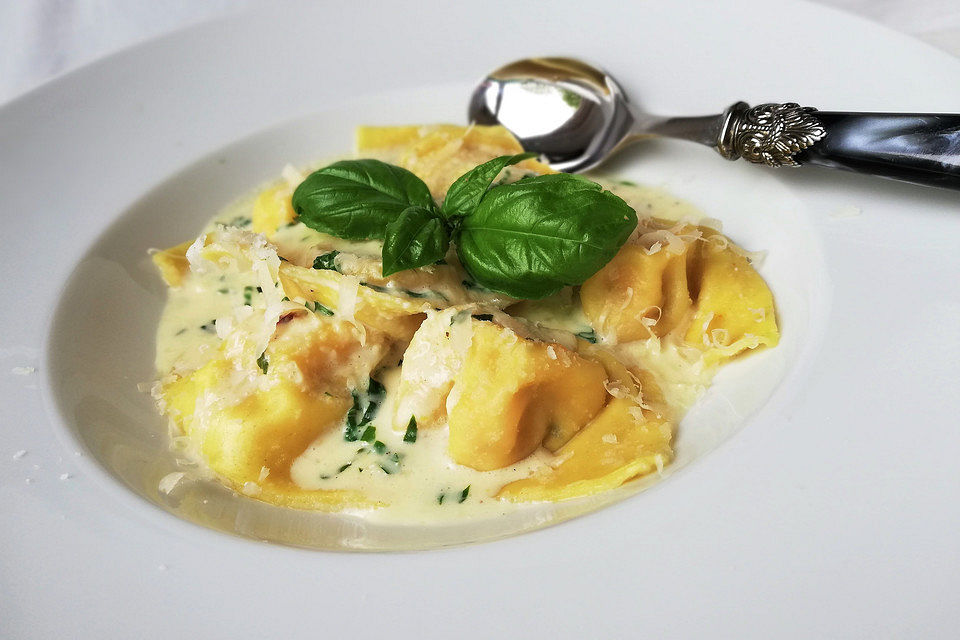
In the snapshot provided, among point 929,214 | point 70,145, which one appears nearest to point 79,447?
point 70,145

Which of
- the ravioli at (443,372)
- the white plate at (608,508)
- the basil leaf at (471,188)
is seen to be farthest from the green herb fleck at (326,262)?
the white plate at (608,508)

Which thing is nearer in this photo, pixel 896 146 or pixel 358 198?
pixel 896 146

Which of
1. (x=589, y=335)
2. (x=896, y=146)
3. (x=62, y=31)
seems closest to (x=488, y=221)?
(x=589, y=335)

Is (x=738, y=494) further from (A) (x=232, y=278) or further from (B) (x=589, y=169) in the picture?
(A) (x=232, y=278)

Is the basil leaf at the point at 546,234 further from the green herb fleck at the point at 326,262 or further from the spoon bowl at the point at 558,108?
the spoon bowl at the point at 558,108

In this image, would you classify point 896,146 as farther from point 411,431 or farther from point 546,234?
point 411,431

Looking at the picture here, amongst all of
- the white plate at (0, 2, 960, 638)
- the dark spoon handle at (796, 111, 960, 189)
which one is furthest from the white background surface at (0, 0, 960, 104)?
the dark spoon handle at (796, 111, 960, 189)

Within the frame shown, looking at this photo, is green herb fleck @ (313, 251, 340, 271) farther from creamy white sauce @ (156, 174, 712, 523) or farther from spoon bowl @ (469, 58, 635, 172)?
spoon bowl @ (469, 58, 635, 172)
